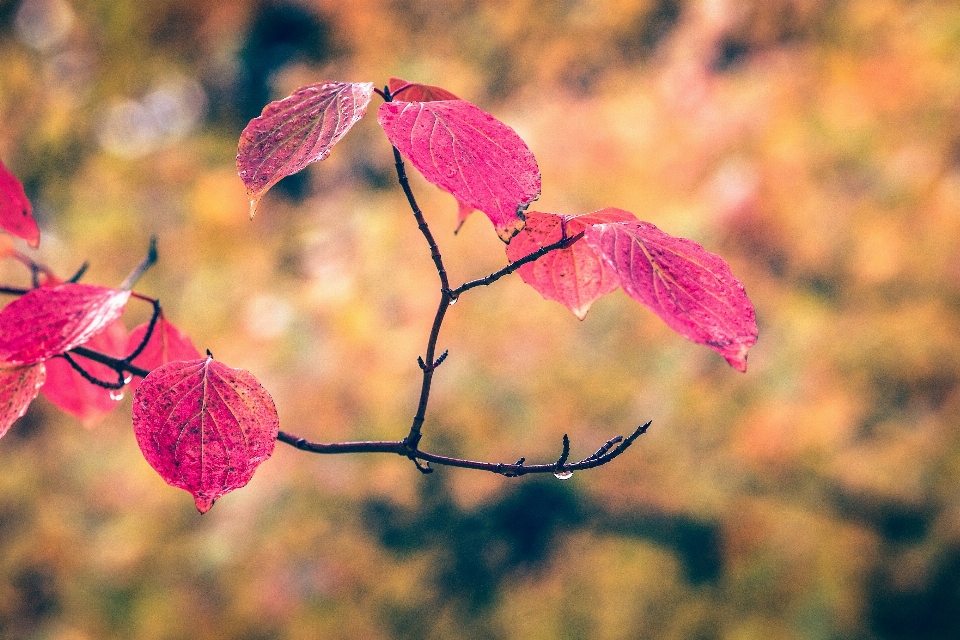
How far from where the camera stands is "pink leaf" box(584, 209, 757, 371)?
40cm

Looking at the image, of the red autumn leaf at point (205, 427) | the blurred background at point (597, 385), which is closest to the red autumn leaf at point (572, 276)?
the red autumn leaf at point (205, 427)

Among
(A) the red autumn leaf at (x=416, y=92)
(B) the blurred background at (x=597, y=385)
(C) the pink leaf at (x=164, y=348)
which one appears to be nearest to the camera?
(A) the red autumn leaf at (x=416, y=92)

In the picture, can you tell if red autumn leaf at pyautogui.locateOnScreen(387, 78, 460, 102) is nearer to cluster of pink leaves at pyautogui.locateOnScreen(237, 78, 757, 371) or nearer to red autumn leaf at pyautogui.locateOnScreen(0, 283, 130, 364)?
cluster of pink leaves at pyautogui.locateOnScreen(237, 78, 757, 371)

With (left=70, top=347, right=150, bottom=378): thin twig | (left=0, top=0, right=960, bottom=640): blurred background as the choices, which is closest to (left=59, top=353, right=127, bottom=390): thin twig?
(left=70, top=347, right=150, bottom=378): thin twig

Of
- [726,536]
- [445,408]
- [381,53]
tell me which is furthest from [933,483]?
[381,53]

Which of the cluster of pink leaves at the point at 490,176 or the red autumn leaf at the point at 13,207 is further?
the red autumn leaf at the point at 13,207

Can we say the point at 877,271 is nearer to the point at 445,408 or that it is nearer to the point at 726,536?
the point at 726,536

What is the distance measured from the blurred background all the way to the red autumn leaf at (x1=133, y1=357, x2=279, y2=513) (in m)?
1.11

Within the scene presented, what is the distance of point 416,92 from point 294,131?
0.13m

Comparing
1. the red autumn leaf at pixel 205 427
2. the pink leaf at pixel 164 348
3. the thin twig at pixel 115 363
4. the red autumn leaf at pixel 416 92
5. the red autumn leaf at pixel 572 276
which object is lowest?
the red autumn leaf at pixel 205 427

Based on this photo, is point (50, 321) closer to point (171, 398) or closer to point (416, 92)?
point (171, 398)

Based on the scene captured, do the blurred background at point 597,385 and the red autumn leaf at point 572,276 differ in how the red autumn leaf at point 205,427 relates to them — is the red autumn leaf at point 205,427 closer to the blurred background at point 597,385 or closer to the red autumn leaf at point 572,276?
the red autumn leaf at point 572,276

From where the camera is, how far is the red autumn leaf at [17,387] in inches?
19.7

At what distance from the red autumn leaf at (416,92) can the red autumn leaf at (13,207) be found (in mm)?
308
